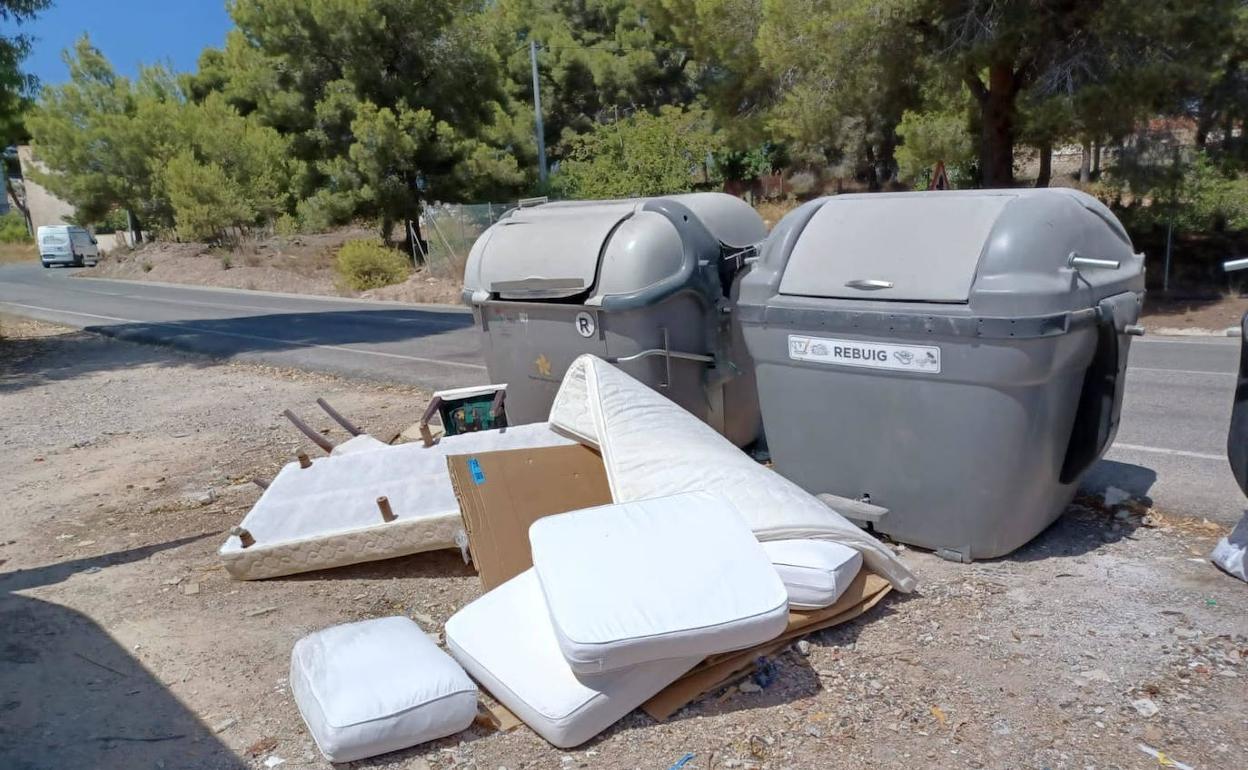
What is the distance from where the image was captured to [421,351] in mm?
11781

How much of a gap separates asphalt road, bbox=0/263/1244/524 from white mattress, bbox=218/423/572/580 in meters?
3.50

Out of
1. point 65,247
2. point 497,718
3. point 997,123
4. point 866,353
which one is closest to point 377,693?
point 497,718

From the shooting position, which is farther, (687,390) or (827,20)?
(827,20)

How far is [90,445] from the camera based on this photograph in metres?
7.48

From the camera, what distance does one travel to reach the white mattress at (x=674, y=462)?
3.50 m

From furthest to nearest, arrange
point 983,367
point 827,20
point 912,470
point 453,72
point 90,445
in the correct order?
point 453,72 → point 827,20 → point 90,445 → point 912,470 → point 983,367

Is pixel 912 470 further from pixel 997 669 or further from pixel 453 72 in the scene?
pixel 453 72

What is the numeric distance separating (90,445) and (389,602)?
4.87 meters

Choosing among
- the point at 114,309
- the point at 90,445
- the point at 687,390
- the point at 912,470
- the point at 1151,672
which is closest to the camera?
the point at 1151,672

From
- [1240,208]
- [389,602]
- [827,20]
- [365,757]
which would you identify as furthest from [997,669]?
[1240,208]

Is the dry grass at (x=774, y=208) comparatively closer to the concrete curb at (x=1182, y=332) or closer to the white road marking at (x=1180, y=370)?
the concrete curb at (x=1182, y=332)

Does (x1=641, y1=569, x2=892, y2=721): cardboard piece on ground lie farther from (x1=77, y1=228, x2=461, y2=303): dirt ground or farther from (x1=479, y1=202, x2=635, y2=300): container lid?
(x1=77, y1=228, x2=461, y2=303): dirt ground

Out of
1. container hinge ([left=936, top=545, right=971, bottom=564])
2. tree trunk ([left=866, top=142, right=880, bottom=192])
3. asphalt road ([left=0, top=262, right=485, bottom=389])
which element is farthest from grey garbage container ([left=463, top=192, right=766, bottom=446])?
tree trunk ([left=866, top=142, right=880, bottom=192])

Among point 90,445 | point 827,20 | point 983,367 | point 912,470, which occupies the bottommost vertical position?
point 90,445
